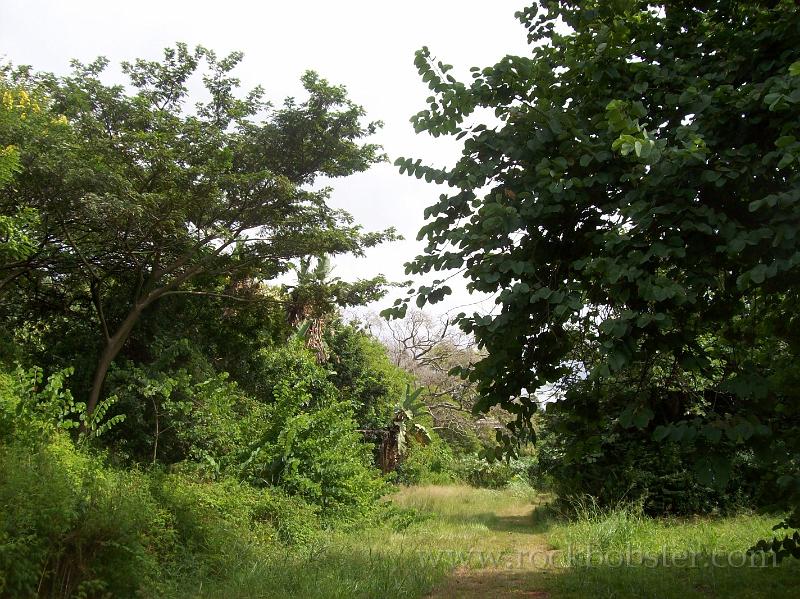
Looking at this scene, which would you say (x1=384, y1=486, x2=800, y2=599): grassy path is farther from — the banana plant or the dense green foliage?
the banana plant

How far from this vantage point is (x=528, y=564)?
867 cm

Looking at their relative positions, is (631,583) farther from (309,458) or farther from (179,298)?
(179,298)

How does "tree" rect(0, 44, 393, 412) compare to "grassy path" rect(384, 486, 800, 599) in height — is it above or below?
above

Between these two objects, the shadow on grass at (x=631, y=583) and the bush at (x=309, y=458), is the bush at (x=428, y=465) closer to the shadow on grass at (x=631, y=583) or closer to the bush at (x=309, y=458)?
the bush at (x=309, y=458)

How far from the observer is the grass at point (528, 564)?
6703 millimetres

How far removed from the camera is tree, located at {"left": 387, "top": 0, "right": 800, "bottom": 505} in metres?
3.75

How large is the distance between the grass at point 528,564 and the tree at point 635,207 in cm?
236

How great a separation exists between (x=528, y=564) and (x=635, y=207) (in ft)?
21.1

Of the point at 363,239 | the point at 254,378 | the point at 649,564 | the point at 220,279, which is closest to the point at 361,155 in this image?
the point at 363,239

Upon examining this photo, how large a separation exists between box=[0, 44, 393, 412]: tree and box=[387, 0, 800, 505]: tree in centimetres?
729

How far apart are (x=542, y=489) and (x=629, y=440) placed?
8.47m

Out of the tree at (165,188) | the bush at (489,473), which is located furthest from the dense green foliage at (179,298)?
the bush at (489,473)

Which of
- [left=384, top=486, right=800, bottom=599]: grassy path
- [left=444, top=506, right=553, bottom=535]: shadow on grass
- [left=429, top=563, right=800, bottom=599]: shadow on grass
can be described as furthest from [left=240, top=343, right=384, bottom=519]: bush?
[left=429, top=563, right=800, bottom=599]: shadow on grass

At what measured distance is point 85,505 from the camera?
6.48 meters
